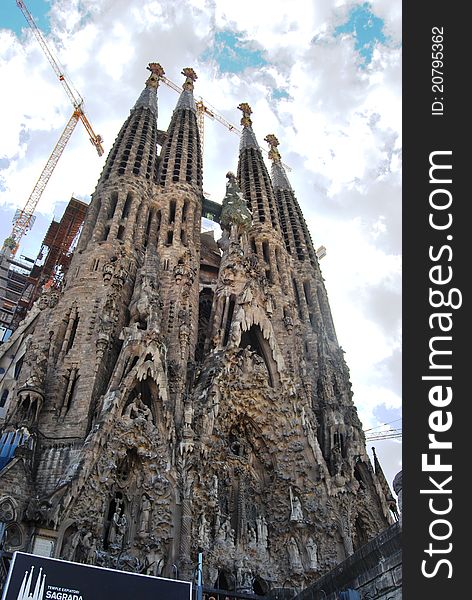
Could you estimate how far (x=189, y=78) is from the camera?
4788 centimetres

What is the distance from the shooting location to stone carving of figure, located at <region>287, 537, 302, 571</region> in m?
19.6

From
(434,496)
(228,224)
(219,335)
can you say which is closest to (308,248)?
(228,224)

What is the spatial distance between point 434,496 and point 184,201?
90.8ft

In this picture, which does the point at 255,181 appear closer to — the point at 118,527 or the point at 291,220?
the point at 291,220

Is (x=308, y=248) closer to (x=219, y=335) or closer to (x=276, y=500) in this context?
(x=219, y=335)

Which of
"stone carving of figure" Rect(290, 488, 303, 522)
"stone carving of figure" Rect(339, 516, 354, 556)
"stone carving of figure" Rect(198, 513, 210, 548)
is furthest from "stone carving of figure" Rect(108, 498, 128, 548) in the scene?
"stone carving of figure" Rect(339, 516, 354, 556)

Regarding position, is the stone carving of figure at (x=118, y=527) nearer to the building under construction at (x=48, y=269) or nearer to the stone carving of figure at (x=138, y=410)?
the stone carving of figure at (x=138, y=410)

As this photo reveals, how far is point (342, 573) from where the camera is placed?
1304 cm

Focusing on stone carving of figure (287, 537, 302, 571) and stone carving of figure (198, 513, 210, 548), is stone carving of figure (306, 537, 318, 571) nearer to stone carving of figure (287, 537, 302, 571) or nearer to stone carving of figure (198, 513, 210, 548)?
stone carving of figure (287, 537, 302, 571)

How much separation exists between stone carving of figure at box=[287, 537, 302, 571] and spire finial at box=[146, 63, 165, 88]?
1365 inches

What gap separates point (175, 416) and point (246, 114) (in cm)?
3820

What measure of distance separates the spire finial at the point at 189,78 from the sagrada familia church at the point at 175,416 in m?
15.9

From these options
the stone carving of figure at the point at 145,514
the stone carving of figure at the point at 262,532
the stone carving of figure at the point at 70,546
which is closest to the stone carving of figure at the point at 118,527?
the stone carving of figure at the point at 145,514

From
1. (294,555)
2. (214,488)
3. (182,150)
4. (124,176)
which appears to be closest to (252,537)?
(294,555)
